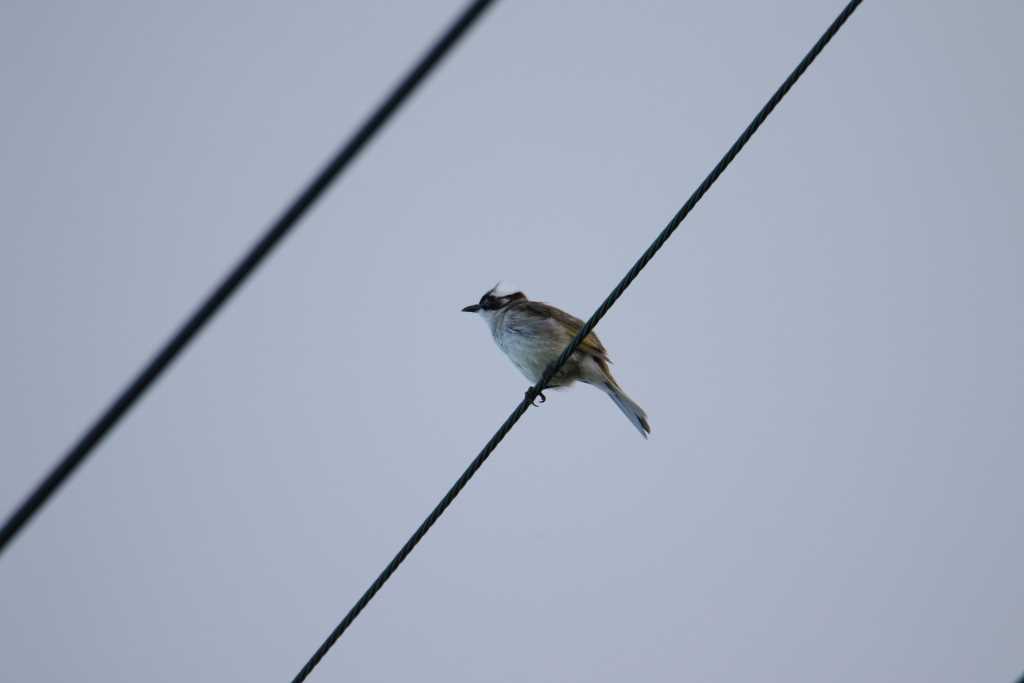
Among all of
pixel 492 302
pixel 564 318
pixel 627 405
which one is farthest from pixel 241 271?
pixel 492 302

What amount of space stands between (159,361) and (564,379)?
6090mm

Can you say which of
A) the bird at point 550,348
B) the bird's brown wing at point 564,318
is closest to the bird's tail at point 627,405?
the bird at point 550,348

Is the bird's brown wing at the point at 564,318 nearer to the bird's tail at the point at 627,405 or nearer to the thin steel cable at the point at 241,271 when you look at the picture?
the bird's tail at the point at 627,405

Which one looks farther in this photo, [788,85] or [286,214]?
[788,85]

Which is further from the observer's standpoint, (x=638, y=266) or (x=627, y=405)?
(x=627, y=405)

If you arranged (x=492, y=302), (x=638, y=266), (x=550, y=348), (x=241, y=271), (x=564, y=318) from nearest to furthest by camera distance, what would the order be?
(x=241, y=271) → (x=638, y=266) → (x=550, y=348) → (x=564, y=318) → (x=492, y=302)

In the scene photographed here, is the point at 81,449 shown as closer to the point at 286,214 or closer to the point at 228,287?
the point at 228,287

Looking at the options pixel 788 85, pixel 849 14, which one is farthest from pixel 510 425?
pixel 849 14

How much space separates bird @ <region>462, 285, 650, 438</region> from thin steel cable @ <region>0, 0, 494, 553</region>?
213 inches

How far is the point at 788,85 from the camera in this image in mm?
3125

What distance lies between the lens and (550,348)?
772 cm

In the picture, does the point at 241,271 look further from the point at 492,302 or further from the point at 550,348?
the point at 492,302

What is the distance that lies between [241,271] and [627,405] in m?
5.89

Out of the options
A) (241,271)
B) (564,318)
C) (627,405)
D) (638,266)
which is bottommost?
(241,271)
